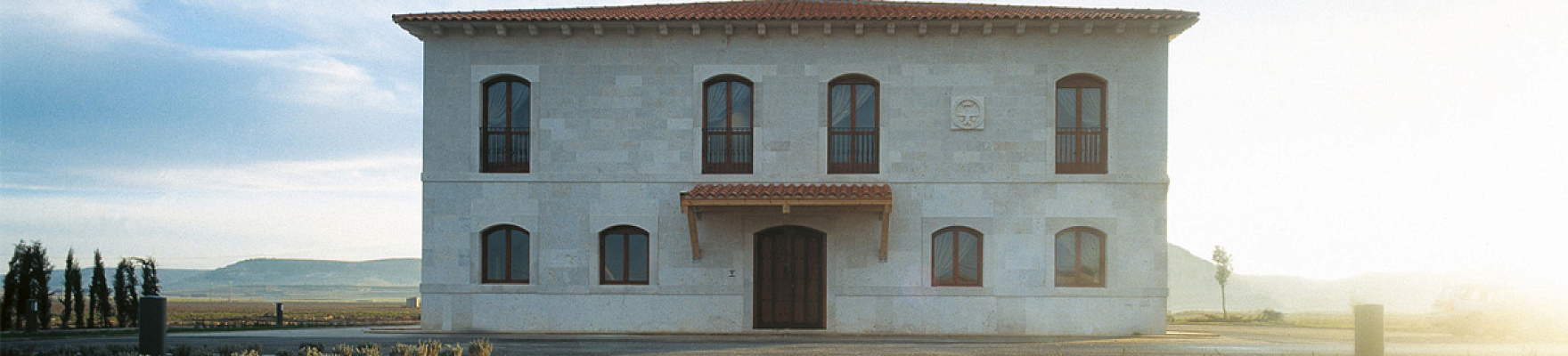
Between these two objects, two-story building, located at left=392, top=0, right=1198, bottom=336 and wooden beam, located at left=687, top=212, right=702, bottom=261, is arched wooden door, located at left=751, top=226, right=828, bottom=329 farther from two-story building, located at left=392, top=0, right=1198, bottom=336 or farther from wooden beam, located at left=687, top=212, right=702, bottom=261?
wooden beam, located at left=687, top=212, right=702, bottom=261

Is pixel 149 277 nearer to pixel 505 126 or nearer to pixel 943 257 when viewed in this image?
pixel 505 126

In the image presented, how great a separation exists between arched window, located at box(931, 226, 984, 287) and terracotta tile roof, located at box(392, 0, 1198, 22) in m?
4.24

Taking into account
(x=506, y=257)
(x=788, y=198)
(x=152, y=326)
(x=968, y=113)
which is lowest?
(x=152, y=326)

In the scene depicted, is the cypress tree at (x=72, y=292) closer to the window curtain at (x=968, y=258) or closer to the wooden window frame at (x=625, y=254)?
the wooden window frame at (x=625, y=254)

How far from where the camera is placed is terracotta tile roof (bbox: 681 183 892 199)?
19.1m

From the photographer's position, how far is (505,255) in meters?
21.1

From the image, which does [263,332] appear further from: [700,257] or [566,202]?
[700,257]

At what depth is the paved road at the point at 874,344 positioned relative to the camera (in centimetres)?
1628

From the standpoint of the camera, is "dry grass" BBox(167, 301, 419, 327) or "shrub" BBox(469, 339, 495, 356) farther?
"dry grass" BBox(167, 301, 419, 327)

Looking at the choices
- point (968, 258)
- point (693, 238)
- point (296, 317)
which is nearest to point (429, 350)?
point (693, 238)

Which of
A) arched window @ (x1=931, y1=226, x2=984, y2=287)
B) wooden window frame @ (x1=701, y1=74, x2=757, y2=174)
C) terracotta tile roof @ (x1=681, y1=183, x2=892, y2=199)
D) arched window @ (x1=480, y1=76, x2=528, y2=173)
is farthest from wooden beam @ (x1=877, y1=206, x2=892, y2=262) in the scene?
arched window @ (x1=480, y1=76, x2=528, y2=173)

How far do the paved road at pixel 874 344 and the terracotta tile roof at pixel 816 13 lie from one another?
606cm

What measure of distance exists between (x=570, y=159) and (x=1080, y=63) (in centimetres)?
1020

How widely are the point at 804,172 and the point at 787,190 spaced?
1.34m
